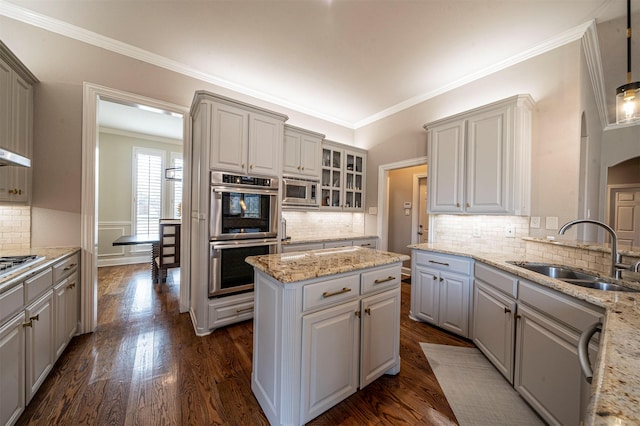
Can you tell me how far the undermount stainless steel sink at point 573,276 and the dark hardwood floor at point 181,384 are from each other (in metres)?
1.04

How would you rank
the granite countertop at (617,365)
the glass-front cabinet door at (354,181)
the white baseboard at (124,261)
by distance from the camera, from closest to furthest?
1. the granite countertop at (617,365)
2. the glass-front cabinet door at (354,181)
3. the white baseboard at (124,261)

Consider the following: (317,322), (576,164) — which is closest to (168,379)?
(317,322)

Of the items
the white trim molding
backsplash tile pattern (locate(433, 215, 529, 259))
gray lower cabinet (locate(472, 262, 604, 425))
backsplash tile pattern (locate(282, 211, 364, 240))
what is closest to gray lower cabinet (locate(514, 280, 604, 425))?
gray lower cabinet (locate(472, 262, 604, 425))

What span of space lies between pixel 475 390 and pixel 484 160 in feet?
7.10

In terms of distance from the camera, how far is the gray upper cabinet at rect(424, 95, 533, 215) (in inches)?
96.0

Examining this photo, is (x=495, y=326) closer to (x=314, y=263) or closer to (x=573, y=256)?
(x=573, y=256)

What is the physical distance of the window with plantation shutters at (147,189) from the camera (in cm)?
565

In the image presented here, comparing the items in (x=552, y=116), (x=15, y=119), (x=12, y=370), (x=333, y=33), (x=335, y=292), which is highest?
(x=333, y=33)

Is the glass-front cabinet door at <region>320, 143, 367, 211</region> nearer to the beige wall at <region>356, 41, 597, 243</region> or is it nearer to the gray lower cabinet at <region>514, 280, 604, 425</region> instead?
the beige wall at <region>356, 41, 597, 243</region>

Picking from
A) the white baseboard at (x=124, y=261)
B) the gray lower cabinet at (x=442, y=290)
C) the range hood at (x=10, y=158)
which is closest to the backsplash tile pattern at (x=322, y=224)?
the gray lower cabinet at (x=442, y=290)

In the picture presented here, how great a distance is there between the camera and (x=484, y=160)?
2.62m

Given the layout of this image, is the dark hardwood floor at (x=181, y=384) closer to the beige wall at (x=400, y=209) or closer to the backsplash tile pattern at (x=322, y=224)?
the backsplash tile pattern at (x=322, y=224)

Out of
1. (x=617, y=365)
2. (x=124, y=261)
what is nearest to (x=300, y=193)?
(x=617, y=365)

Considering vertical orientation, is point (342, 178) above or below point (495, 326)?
above
